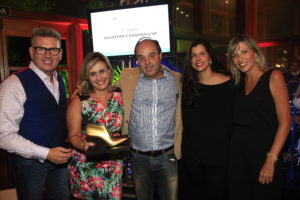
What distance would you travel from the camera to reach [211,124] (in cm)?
201

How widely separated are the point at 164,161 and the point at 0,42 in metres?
2.92

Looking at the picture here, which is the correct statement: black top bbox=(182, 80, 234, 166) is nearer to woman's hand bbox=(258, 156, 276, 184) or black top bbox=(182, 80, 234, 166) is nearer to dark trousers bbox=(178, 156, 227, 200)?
dark trousers bbox=(178, 156, 227, 200)

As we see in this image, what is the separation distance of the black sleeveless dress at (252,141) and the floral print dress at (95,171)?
95cm

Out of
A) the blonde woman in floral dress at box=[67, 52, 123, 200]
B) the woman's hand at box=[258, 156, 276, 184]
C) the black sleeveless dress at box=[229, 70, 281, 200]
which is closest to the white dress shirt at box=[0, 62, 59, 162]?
the blonde woman in floral dress at box=[67, 52, 123, 200]

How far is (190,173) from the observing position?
85.2 inches

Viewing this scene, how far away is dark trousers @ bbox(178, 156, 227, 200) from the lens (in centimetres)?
205

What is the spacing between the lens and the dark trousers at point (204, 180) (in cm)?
205

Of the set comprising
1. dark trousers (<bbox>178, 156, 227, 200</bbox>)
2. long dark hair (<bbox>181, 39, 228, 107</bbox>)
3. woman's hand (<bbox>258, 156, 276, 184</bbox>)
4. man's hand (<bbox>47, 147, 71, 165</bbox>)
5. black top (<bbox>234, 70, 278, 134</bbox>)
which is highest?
long dark hair (<bbox>181, 39, 228, 107</bbox>)

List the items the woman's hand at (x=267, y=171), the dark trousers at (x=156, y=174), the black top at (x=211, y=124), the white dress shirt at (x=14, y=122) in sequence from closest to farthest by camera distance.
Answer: the white dress shirt at (x=14, y=122), the woman's hand at (x=267, y=171), the black top at (x=211, y=124), the dark trousers at (x=156, y=174)

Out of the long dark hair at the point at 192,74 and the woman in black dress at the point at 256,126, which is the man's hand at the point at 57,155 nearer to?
the long dark hair at the point at 192,74

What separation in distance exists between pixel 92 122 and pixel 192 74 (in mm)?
968

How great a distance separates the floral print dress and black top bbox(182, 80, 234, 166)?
0.66 metres

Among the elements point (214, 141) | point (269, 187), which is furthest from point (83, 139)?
point (269, 187)

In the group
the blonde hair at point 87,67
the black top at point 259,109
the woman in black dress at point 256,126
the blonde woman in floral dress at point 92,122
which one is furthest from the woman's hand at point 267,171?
the blonde hair at point 87,67
